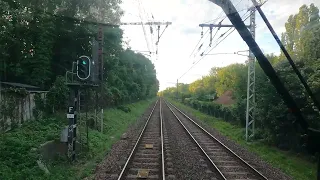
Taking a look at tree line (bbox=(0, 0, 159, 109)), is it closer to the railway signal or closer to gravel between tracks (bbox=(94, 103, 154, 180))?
gravel between tracks (bbox=(94, 103, 154, 180))

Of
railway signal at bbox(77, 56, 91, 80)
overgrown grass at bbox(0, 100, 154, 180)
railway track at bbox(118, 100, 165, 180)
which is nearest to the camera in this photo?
overgrown grass at bbox(0, 100, 154, 180)

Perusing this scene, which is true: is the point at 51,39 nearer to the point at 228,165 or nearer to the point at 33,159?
the point at 33,159

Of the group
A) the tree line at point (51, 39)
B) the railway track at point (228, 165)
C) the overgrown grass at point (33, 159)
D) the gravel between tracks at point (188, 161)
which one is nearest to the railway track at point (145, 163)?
the gravel between tracks at point (188, 161)

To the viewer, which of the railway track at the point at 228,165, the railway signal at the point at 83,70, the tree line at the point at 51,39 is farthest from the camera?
the tree line at the point at 51,39

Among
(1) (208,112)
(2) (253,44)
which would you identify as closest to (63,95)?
(2) (253,44)

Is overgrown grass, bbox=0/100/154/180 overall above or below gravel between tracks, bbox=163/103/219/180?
above

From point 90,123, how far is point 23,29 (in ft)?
32.6

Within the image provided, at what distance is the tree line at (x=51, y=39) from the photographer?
22766mm

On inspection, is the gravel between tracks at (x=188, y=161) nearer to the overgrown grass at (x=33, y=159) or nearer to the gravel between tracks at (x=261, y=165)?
the gravel between tracks at (x=261, y=165)

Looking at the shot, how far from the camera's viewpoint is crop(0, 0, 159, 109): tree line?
74.7 feet

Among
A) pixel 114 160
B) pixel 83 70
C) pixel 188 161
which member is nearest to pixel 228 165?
pixel 188 161

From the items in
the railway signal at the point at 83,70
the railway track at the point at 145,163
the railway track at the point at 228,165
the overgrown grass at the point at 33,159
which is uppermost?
the railway signal at the point at 83,70

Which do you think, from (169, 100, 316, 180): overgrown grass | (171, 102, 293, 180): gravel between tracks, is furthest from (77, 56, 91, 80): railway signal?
(169, 100, 316, 180): overgrown grass

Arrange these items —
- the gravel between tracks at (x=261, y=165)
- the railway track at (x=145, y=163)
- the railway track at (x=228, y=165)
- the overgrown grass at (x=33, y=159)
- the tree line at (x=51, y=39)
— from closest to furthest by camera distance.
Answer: the overgrown grass at (x=33, y=159) < the railway track at (x=145, y=163) < the railway track at (x=228, y=165) < the gravel between tracks at (x=261, y=165) < the tree line at (x=51, y=39)
